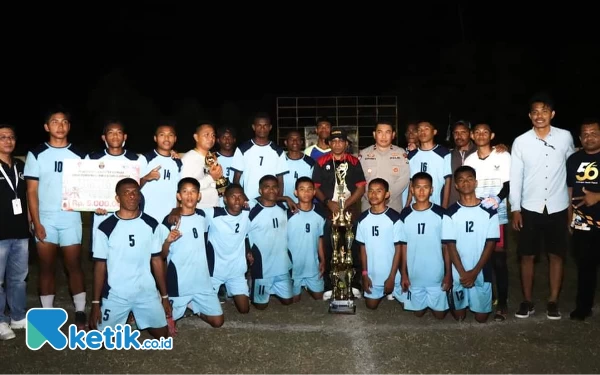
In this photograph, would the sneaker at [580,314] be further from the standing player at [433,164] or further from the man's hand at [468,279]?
the standing player at [433,164]

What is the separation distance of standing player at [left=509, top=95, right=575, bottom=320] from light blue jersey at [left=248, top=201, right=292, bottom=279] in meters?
2.43

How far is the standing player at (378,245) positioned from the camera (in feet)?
20.0

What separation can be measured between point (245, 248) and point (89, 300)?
6.07 ft

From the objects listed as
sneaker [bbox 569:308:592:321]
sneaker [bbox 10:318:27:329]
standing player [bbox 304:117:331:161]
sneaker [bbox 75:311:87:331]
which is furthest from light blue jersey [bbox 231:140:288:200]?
sneaker [bbox 569:308:592:321]

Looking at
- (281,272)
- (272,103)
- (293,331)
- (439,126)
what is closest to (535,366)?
(293,331)

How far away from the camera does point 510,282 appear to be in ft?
23.8

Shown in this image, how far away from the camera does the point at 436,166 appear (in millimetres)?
6602

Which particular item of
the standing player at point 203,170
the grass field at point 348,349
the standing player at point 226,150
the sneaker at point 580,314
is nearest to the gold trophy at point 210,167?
the standing player at point 203,170

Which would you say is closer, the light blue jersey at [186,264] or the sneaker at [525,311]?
the light blue jersey at [186,264]

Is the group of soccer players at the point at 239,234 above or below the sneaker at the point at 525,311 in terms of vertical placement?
above

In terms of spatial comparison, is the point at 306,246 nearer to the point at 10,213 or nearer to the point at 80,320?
the point at 80,320

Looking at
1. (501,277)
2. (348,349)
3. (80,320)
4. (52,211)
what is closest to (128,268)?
(80,320)

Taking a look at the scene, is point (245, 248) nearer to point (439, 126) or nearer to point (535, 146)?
point (535, 146)

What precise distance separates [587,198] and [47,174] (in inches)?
200
